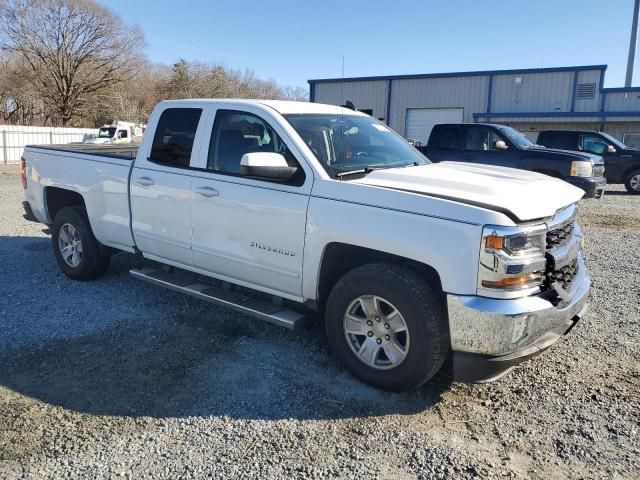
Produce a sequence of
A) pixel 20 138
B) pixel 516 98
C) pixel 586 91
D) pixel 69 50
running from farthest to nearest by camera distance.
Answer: pixel 69 50 < pixel 516 98 < pixel 586 91 < pixel 20 138

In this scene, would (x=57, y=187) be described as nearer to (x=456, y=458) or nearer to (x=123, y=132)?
(x=456, y=458)

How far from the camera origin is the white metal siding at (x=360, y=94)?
3381 centimetres

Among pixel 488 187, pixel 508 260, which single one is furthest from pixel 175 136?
pixel 508 260

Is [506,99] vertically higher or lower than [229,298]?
higher

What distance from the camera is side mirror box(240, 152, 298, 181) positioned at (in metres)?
3.90

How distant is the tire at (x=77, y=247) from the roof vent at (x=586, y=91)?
30.0 m

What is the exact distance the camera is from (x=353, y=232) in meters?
3.71

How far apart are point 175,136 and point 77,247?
2.01m

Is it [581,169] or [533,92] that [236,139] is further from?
[533,92]

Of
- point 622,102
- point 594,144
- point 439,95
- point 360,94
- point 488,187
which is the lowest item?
point 488,187

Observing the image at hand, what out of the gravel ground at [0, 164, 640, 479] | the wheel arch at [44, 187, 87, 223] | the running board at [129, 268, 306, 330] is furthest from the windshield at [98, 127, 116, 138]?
the running board at [129, 268, 306, 330]

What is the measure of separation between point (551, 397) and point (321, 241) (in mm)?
1937

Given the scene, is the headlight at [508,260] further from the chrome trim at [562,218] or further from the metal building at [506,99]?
the metal building at [506,99]

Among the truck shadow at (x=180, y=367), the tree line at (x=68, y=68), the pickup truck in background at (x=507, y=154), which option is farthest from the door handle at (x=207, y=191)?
the tree line at (x=68, y=68)
